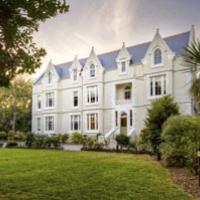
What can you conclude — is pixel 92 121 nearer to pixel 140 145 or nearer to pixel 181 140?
pixel 140 145

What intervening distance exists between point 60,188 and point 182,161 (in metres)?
7.41

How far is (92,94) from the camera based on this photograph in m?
39.0

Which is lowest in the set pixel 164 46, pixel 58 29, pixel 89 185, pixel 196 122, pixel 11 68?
pixel 89 185

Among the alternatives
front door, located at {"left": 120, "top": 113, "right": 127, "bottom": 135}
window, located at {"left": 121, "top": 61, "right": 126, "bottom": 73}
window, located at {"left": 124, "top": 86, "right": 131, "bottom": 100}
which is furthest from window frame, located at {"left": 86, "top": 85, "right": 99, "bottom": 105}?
window, located at {"left": 121, "top": 61, "right": 126, "bottom": 73}

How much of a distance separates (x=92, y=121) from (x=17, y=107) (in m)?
16.9

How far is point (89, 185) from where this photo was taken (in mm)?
10578

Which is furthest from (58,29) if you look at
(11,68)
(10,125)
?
(10,125)

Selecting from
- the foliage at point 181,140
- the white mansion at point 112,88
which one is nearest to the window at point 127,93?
the white mansion at point 112,88

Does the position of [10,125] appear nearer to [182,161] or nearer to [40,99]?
[40,99]

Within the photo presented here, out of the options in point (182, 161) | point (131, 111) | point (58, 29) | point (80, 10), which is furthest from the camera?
point (131, 111)

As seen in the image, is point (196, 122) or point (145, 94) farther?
point (145, 94)

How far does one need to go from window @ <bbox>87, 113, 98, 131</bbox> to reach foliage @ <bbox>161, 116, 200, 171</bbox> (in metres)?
20.9

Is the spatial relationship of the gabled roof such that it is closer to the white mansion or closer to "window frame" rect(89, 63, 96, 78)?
the white mansion

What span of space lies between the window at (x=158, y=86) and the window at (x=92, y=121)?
8.48 metres
